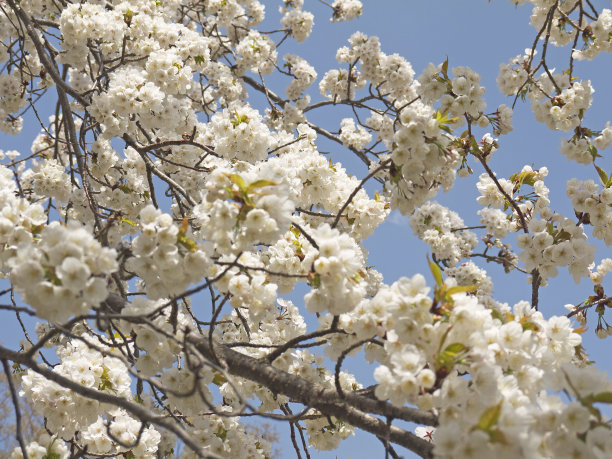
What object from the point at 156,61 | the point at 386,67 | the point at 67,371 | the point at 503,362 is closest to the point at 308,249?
the point at 503,362

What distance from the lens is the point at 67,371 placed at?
9.00ft

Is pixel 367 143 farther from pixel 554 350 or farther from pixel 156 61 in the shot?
pixel 554 350

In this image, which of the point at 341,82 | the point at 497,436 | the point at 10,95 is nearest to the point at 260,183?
the point at 497,436

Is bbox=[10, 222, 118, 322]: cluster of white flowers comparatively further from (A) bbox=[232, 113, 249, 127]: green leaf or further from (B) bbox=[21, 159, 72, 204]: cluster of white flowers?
(B) bbox=[21, 159, 72, 204]: cluster of white flowers

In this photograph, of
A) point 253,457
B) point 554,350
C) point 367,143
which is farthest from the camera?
point 367,143

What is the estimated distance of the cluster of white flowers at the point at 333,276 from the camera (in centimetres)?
199

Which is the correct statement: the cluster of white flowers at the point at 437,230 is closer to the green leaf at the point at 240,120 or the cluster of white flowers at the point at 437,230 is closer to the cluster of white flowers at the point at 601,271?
the cluster of white flowers at the point at 601,271

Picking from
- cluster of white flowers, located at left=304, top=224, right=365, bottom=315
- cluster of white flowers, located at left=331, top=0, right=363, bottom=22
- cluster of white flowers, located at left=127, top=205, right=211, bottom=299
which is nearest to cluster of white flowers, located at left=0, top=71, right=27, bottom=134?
cluster of white flowers, located at left=127, top=205, right=211, bottom=299

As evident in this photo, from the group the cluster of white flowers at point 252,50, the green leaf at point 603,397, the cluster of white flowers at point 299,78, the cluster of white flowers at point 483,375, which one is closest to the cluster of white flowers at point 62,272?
the cluster of white flowers at point 483,375

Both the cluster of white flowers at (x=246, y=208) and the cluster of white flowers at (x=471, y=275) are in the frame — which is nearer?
the cluster of white flowers at (x=246, y=208)

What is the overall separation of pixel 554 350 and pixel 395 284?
0.73 meters

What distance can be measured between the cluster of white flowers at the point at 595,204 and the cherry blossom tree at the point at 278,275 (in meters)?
0.01

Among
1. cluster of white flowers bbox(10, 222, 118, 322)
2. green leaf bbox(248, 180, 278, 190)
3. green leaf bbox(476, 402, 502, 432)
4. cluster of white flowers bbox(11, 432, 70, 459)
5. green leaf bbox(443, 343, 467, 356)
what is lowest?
green leaf bbox(476, 402, 502, 432)

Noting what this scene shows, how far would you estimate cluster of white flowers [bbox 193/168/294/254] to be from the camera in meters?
1.95
